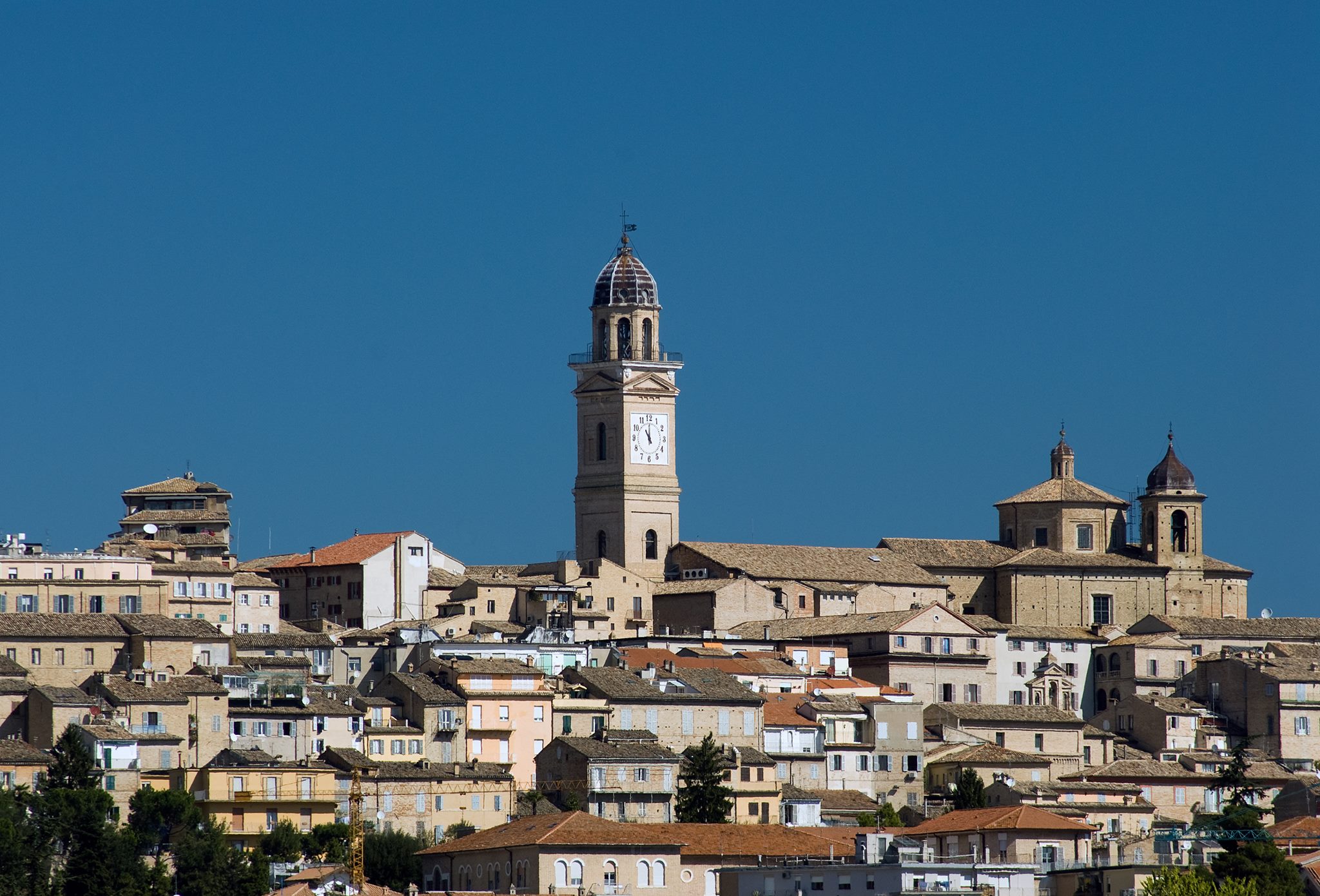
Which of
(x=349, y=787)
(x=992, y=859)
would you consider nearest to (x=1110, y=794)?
(x=992, y=859)

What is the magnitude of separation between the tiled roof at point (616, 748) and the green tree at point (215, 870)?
13182mm

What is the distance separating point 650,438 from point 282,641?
27.1 metres

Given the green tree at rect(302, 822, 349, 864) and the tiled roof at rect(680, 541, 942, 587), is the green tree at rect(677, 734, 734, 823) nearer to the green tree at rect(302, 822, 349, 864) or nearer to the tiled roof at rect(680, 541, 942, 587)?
the green tree at rect(302, 822, 349, 864)

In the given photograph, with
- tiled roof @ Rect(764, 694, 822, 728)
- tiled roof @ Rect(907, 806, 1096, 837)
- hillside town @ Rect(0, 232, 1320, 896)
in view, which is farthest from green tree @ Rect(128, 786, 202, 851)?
tiled roof @ Rect(764, 694, 822, 728)

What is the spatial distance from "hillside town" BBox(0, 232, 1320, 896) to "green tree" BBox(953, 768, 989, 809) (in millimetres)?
111

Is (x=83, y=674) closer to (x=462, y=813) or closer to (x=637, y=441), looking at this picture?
(x=462, y=813)

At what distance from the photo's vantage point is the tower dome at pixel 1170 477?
140 m

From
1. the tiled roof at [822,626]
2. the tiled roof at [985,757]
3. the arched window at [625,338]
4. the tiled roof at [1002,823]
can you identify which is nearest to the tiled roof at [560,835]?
the tiled roof at [1002,823]

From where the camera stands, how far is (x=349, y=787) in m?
99.6

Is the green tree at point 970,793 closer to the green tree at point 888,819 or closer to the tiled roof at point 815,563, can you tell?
Answer: the green tree at point 888,819

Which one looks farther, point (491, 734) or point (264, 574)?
point (264, 574)

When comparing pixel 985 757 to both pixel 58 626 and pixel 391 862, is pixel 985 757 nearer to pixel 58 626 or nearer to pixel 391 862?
pixel 391 862

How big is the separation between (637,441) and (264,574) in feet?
54.9

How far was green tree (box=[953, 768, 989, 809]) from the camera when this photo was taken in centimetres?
10662
